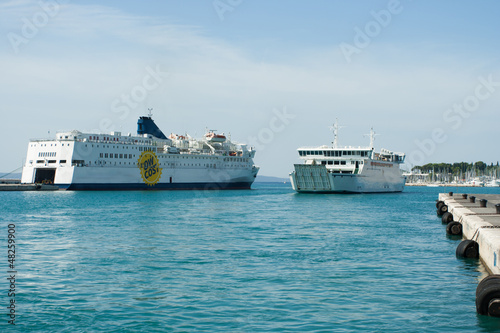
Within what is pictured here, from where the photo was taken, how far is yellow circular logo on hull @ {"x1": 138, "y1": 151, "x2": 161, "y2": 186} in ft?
260

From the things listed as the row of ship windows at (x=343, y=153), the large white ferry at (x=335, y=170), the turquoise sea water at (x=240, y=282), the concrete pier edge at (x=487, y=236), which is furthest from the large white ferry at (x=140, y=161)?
the concrete pier edge at (x=487, y=236)

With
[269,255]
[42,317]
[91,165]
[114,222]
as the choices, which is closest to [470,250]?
[269,255]

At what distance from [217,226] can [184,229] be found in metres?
2.31

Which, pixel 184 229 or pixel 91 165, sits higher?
pixel 91 165

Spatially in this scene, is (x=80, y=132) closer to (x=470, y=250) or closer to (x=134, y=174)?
(x=134, y=174)

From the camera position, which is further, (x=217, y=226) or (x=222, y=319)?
(x=217, y=226)

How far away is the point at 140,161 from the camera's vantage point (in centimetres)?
7888

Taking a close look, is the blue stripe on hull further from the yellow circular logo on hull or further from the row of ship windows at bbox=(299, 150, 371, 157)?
the row of ship windows at bbox=(299, 150, 371, 157)

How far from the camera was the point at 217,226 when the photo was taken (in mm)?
27953

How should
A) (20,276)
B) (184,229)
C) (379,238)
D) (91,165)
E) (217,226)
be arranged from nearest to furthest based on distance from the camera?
(20,276), (379,238), (184,229), (217,226), (91,165)

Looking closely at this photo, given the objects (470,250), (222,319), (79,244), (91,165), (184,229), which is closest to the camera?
(222,319)

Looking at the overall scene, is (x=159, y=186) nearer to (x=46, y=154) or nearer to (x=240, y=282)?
(x=46, y=154)

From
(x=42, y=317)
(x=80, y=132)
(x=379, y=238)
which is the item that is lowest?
(x=42, y=317)

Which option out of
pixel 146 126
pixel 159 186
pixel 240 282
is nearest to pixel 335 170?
pixel 159 186
